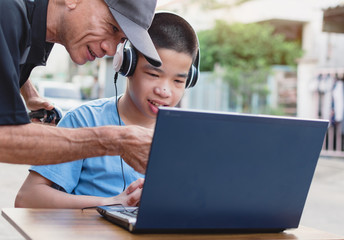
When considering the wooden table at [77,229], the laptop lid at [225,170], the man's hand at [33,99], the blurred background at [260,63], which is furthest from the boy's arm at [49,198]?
the blurred background at [260,63]

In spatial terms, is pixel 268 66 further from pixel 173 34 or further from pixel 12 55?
pixel 12 55

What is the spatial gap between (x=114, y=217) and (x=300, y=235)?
0.63 meters

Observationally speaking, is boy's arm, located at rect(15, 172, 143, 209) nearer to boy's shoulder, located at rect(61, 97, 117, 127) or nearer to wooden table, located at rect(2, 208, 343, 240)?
wooden table, located at rect(2, 208, 343, 240)

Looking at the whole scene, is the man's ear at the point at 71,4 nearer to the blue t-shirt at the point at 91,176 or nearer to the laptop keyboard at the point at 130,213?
the blue t-shirt at the point at 91,176

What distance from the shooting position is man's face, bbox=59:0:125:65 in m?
2.04

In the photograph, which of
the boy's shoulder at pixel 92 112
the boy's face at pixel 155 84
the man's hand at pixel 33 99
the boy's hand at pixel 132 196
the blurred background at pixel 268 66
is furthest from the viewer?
the blurred background at pixel 268 66

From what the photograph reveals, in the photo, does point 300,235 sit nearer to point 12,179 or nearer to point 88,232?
point 88,232

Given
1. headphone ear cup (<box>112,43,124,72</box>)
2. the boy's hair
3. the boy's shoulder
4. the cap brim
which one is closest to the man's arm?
the cap brim

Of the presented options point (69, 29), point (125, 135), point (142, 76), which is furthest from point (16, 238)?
point (125, 135)

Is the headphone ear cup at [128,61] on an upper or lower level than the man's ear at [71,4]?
lower

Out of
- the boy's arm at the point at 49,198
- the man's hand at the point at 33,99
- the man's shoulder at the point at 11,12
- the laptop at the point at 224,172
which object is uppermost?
the man's shoulder at the point at 11,12

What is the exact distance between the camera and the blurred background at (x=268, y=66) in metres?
13.8

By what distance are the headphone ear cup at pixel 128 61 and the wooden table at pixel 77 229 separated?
77cm

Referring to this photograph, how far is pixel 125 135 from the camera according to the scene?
1.66m
